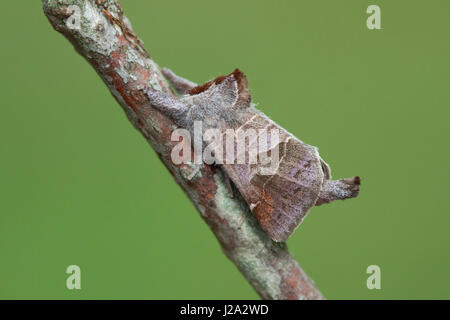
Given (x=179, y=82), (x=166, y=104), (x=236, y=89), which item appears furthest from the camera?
(x=179, y=82)

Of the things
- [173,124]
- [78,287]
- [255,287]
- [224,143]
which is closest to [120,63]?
[173,124]

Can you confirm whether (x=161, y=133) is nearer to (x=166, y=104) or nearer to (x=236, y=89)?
(x=166, y=104)

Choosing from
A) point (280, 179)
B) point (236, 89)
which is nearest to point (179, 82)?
point (236, 89)

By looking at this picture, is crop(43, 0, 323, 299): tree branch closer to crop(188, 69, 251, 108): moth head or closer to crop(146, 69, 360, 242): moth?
crop(146, 69, 360, 242): moth

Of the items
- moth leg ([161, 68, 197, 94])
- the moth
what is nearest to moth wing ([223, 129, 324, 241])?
the moth

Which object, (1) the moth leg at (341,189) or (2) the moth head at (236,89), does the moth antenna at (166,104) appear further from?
(1) the moth leg at (341,189)

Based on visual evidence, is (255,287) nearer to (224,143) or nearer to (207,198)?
Answer: (207,198)

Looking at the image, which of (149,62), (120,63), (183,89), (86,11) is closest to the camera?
(86,11)
